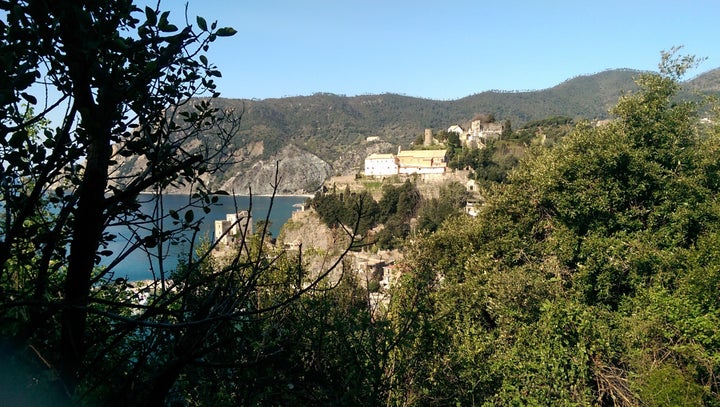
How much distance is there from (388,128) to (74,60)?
174508 mm

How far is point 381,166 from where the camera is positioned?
64.7m

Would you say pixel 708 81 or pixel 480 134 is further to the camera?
pixel 708 81

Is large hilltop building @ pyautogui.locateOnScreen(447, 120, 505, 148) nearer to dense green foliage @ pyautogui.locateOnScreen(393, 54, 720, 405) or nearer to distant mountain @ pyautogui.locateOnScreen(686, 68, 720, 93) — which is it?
dense green foliage @ pyautogui.locateOnScreen(393, 54, 720, 405)

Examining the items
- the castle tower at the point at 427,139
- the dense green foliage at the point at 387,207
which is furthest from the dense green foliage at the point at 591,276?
the castle tower at the point at 427,139

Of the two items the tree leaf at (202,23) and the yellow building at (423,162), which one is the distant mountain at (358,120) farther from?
the tree leaf at (202,23)

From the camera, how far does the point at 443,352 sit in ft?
20.8

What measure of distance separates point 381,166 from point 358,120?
12394 centimetres

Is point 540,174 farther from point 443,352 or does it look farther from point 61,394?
point 61,394

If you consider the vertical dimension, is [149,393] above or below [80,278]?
below

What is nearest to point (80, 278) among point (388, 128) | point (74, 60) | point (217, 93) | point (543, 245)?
point (74, 60)

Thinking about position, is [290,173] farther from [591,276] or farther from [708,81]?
[591,276]

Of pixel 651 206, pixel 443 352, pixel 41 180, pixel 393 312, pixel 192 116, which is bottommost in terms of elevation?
pixel 443 352

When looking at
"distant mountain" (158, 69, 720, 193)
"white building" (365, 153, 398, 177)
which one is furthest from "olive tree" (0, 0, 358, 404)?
"distant mountain" (158, 69, 720, 193)

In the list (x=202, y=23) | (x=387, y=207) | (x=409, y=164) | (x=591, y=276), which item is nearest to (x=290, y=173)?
(x=409, y=164)
